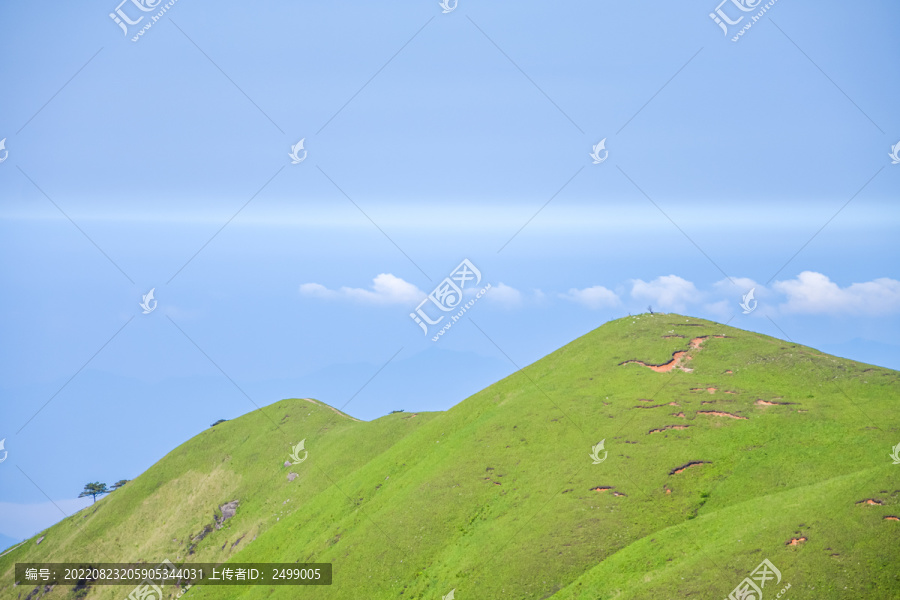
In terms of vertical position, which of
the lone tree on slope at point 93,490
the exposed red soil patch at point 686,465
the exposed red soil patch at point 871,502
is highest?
the lone tree on slope at point 93,490

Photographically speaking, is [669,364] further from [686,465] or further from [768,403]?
[686,465]

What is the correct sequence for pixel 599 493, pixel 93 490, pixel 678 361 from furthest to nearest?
pixel 93 490
pixel 678 361
pixel 599 493

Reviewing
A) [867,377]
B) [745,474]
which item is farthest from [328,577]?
[867,377]

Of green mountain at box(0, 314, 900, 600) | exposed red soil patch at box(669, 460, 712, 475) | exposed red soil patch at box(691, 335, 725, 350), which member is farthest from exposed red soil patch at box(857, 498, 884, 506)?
exposed red soil patch at box(691, 335, 725, 350)

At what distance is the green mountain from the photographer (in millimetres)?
39344

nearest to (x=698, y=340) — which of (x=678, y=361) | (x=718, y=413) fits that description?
(x=678, y=361)

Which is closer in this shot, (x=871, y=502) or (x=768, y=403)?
(x=871, y=502)

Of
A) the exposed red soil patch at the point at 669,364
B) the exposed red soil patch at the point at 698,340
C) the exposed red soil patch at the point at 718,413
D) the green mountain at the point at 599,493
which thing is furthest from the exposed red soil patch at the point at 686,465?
the exposed red soil patch at the point at 698,340

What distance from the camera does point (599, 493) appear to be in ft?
170

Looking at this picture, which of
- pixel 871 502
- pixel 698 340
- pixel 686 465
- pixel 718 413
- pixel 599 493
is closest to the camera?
pixel 871 502

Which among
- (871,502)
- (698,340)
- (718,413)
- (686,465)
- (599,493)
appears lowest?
(871,502)

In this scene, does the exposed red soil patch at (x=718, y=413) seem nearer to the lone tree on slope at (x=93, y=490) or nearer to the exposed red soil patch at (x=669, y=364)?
the exposed red soil patch at (x=669, y=364)

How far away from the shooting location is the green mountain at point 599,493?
1549 inches

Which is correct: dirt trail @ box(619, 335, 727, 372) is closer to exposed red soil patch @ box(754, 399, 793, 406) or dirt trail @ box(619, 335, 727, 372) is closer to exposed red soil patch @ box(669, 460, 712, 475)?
exposed red soil patch @ box(754, 399, 793, 406)
